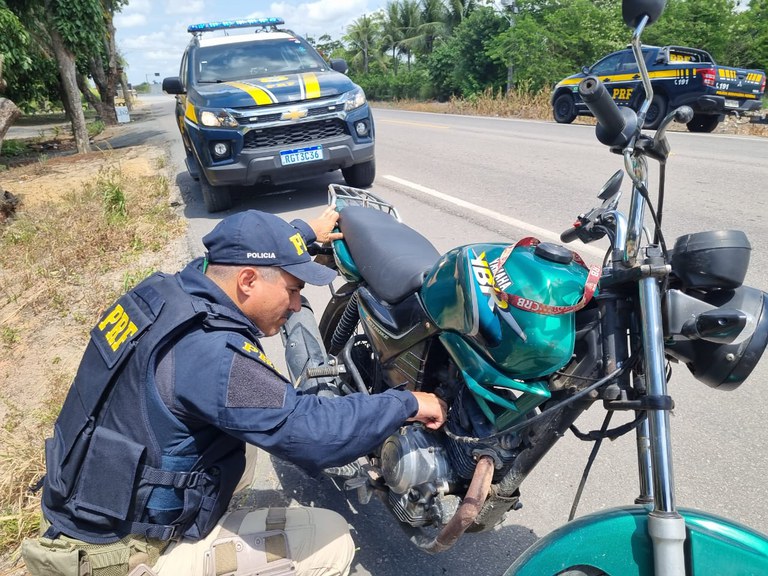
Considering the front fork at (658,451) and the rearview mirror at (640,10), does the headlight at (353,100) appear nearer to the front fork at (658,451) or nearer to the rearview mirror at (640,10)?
the rearview mirror at (640,10)

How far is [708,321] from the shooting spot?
123cm

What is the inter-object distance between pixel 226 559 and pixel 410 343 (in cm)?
89

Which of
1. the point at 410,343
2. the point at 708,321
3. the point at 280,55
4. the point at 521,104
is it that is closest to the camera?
the point at 708,321

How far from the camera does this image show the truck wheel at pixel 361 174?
6.94m

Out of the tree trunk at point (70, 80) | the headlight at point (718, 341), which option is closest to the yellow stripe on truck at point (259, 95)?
the headlight at point (718, 341)

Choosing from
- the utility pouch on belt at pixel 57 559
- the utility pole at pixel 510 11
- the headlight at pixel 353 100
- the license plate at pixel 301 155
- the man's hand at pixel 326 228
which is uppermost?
the utility pole at pixel 510 11

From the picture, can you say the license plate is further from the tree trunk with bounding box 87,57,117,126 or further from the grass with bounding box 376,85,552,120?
the tree trunk with bounding box 87,57,117,126

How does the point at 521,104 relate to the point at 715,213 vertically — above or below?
above

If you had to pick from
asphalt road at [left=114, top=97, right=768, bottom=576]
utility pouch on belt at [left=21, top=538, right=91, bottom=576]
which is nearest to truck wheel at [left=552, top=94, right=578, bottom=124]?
asphalt road at [left=114, top=97, right=768, bottom=576]

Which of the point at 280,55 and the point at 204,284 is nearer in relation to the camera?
the point at 204,284

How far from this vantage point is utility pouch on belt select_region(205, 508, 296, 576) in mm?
1752

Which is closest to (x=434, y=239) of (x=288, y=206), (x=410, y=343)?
(x=288, y=206)

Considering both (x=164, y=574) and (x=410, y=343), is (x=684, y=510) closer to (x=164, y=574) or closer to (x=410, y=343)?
(x=410, y=343)

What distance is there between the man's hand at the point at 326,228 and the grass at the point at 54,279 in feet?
5.31
